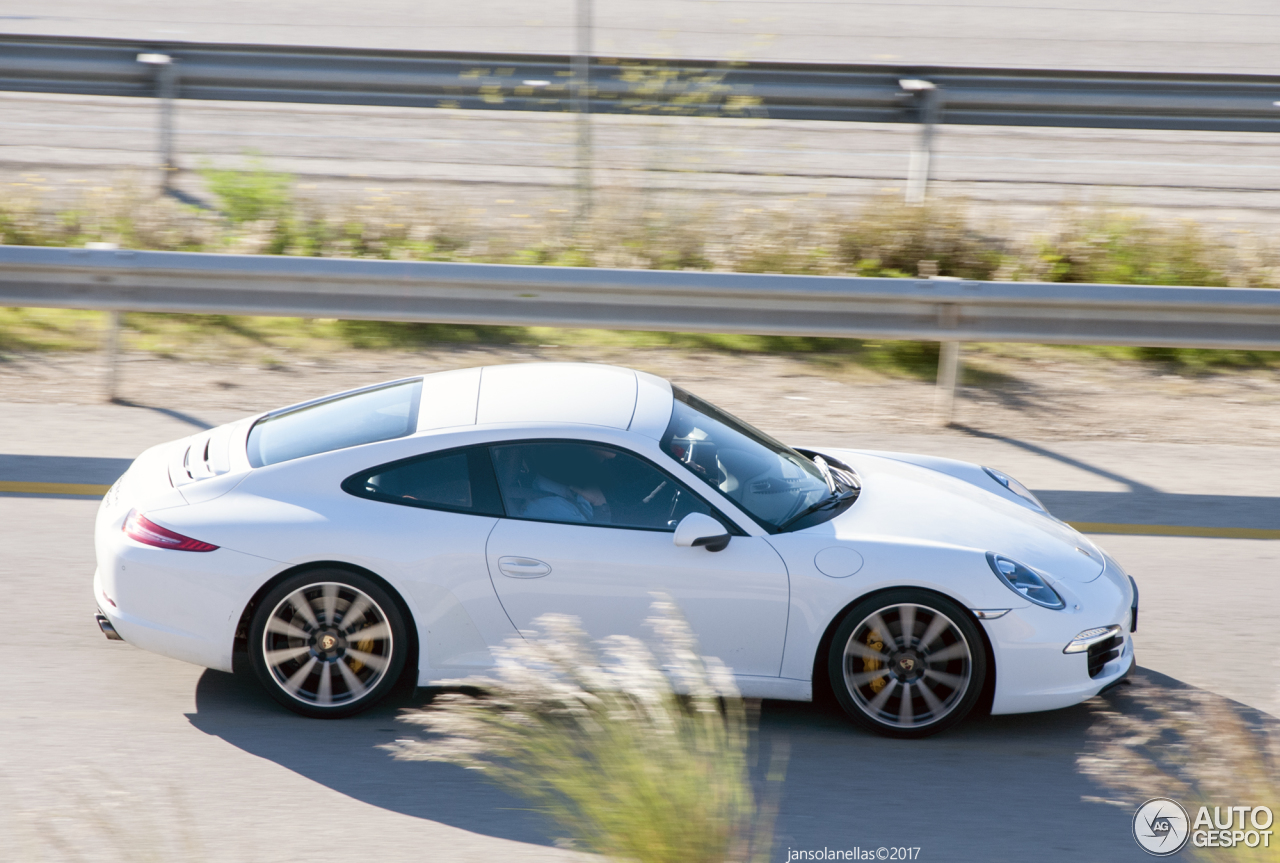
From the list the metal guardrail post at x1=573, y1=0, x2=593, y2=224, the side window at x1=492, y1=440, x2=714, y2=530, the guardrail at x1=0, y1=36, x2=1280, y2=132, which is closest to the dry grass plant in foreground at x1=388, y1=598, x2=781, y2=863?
the side window at x1=492, y1=440, x2=714, y2=530

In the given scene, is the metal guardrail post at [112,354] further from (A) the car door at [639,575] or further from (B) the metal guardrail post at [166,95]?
(B) the metal guardrail post at [166,95]

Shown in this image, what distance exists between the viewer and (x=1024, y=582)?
4.81m

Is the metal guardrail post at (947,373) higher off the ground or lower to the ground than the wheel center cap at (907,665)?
higher

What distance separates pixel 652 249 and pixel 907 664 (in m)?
6.31

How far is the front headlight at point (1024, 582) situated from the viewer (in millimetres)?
4770

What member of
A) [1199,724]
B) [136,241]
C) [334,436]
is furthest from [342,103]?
[1199,724]

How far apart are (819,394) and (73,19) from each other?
54.1 ft

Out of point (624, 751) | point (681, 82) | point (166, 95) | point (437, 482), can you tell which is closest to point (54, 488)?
point (437, 482)

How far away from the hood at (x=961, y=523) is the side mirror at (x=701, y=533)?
1.31ft

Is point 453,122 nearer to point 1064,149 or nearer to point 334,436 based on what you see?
point 1064,149

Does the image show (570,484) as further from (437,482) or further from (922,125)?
(922,125)

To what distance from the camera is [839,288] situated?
28.4 feet

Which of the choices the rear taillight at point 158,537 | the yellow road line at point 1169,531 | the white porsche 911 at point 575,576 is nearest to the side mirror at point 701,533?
the white porsche 911 at point 575,576

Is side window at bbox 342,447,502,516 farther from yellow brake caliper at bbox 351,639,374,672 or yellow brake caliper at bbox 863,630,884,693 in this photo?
yellow brake caliper at bbox 863,630,884,693
